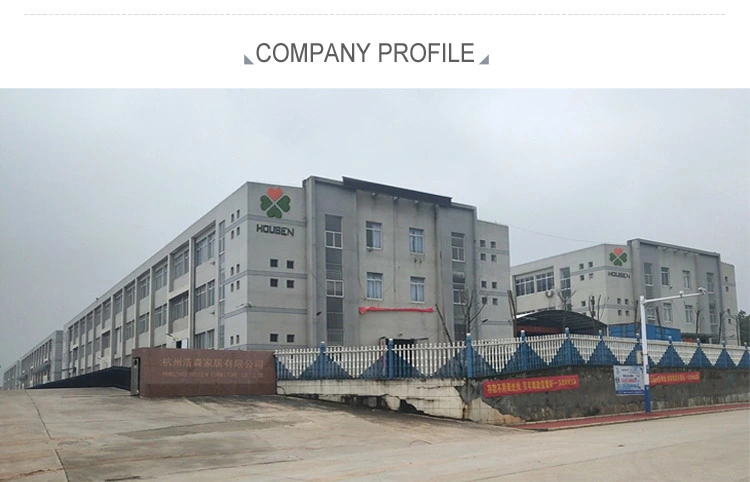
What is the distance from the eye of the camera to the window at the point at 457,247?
43250mm

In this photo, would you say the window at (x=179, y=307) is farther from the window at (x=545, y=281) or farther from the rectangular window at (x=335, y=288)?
the window at (x=545, y=281)

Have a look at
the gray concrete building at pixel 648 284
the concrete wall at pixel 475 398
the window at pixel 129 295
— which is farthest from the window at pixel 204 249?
the gray concrete building at pixel 648 284

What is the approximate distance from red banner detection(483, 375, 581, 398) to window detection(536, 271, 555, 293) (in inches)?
1777

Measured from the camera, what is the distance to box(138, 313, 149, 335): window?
173 ft

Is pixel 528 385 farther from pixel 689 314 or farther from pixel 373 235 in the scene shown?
pixel 689 314

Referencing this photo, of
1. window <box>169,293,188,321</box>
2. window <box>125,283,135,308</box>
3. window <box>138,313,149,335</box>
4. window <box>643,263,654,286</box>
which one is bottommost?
window <box>138,313,149,335</box>

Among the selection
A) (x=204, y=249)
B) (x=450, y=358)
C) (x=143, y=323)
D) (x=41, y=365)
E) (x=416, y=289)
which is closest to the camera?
(x=450, y=358)

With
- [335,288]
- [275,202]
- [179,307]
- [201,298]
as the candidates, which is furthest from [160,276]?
[335,288]

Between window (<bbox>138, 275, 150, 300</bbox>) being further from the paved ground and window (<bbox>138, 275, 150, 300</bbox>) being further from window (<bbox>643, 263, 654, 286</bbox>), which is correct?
window (<bbox>643, 263, 654, 286</bbox>)

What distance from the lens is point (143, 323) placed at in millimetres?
53844

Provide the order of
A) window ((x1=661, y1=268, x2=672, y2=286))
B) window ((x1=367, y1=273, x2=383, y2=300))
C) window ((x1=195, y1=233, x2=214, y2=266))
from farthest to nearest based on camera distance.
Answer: window ((x1=661, y1=268, x2=672, y2=286)) < window ((x1=195, y1=233, x2=214, y2=266)) < window ((x1=367, y1=273, x2=383, y2=300))

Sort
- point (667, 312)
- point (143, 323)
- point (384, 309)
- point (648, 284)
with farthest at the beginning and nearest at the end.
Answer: point (667, 312) → point (648, 284) → point (143, 323) → point (384, 309)

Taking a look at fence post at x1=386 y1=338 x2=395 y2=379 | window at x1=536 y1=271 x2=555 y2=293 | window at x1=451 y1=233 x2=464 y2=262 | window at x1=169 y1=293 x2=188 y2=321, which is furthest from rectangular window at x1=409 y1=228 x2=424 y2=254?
window at x1=536 y1=271 x2=555 y2=293

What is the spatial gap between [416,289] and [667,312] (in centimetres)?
2799
